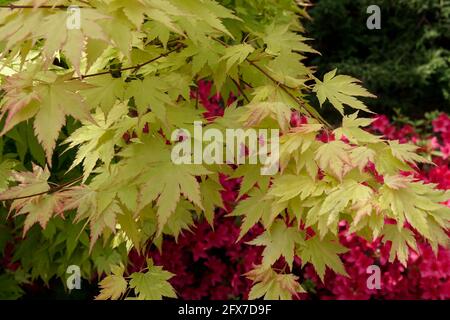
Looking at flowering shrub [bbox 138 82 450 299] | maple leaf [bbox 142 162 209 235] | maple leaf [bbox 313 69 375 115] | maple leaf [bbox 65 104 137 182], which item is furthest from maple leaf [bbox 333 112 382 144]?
flowering shrub [bbox 138 82 450 299]

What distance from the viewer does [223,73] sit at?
2.00 metres

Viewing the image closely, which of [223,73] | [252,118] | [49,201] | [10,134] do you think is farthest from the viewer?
[10,134]

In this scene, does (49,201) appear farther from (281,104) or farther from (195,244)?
(195,244)

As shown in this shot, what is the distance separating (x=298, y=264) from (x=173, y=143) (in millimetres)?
2455

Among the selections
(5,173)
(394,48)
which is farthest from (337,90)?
(394,48)

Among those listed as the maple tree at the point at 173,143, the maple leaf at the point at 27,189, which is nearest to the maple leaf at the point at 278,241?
the maple tree at the point at 173,143

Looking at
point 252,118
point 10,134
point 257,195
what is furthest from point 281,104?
point 10,134

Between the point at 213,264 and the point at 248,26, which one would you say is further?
the point at 213,264

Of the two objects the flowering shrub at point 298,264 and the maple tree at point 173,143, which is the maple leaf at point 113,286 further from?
the flowering shrub at point 298,264

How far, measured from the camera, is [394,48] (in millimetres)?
7309

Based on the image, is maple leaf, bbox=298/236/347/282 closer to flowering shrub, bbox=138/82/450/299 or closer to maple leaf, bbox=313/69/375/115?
maple leaf, bbox=313/69/375/115

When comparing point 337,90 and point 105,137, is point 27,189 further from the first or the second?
point 337,90

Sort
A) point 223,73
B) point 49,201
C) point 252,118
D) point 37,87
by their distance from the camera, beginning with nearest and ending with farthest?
point 37,87 < point 252,118 < point 49,201 < point 223,73

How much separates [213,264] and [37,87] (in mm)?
2624
